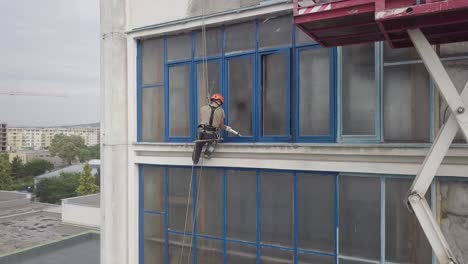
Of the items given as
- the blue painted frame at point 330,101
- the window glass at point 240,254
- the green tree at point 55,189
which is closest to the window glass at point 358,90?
the blue painted frame at point 330,101

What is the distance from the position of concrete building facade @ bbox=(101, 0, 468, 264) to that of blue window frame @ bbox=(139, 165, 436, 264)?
3 centimetres

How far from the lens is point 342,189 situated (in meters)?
8.05

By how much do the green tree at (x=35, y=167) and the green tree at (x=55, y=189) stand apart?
27.5 meters

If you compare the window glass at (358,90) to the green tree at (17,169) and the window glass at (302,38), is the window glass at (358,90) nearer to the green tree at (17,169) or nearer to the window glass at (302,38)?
the window glass at (302,38)

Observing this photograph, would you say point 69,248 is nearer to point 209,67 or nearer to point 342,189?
point 209,67

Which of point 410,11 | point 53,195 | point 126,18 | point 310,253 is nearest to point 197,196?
point 310,253

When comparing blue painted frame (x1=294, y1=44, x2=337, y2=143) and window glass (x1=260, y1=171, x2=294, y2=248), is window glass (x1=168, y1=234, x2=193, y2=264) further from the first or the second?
blue painted frame (x1=294, y1=44, x2=337, y2=143)

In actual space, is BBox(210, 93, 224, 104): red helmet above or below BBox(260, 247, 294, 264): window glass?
above

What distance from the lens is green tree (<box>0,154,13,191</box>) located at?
311 ft

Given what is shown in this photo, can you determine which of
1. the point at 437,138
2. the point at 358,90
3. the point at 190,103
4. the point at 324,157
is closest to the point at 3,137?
the point at 190,103

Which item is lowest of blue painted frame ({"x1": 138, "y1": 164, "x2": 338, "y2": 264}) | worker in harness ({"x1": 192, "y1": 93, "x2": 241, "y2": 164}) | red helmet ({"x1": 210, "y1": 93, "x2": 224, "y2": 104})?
blue painted frame ({"x1": 138, "y1": 164, "x2": 338, "y2": 264})

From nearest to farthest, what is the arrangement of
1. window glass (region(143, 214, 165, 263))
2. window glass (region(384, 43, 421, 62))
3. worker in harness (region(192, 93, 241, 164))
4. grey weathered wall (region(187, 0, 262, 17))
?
window glass (region(384, 43, 421, 62)) < worker in harness (region(192, 93, 241, 164)) < grey weathered wall (region(187, 0, 262, 17)) < window glass (region(143, 214, 165, 263))

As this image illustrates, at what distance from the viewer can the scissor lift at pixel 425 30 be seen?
456 centimetres

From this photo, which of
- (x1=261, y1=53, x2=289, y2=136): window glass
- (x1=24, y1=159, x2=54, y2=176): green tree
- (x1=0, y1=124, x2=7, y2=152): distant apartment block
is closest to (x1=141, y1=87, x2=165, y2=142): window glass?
(x1=261, y1=53, x2=289, y2=136): window glass
